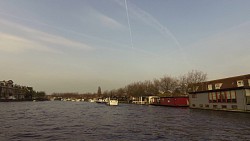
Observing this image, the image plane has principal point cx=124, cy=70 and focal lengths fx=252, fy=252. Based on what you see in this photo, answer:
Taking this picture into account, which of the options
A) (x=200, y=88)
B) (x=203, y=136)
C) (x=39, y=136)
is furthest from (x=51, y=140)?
(x=200, y=88)

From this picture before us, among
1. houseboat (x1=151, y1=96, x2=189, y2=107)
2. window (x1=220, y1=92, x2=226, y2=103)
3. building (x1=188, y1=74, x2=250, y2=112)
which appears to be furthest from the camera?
houseboat (x1=151, y1=96, x2=189, y2=107)

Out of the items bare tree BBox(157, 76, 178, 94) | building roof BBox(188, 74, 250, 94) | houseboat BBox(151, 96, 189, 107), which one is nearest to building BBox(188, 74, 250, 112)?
building roof BBox(188, 74, 250, 94)

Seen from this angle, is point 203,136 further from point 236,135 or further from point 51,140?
point 51,140

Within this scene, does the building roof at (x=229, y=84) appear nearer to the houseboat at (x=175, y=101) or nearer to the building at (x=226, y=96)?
the building at (x=226, y=96)

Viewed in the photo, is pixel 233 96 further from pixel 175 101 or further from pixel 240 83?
pixel 175 101

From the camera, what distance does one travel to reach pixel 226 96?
6925 centimetres

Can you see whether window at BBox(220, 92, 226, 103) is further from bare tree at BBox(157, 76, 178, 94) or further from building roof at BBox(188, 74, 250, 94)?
bare tree at BBox(157, 76, 178, 94)

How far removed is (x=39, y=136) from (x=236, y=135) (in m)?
23.2

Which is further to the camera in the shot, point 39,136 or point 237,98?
point 237,98

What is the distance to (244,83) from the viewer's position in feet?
229

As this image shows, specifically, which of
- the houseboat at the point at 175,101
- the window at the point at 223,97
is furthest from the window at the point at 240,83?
the houseboat at the point at 175,101

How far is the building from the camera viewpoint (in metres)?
61.9

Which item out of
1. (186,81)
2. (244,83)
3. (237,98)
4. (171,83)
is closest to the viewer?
(237,98)

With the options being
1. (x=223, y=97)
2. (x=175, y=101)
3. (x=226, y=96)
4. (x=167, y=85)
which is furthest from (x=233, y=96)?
(x=167, y=85)
